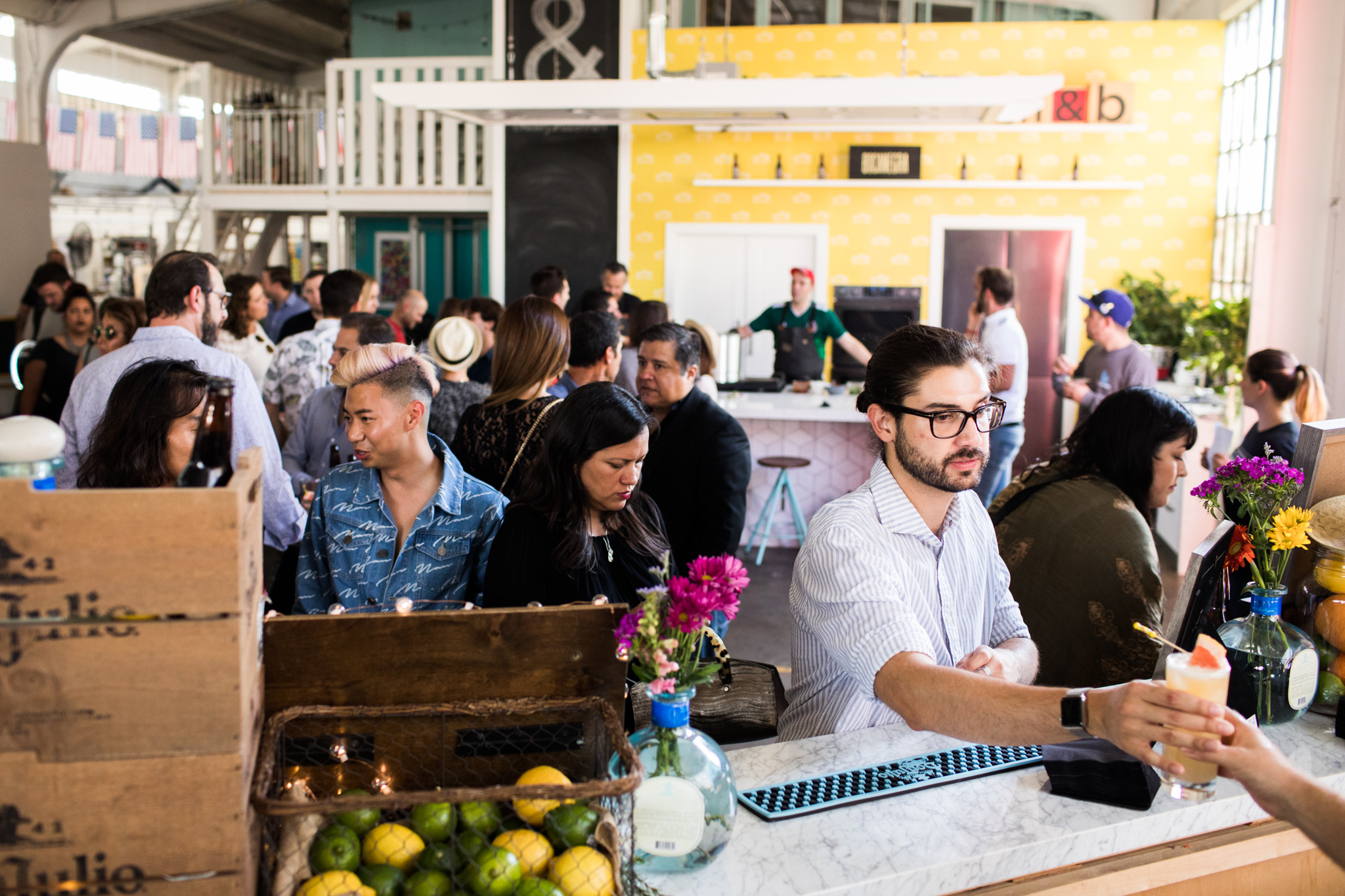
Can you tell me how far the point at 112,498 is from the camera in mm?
1062

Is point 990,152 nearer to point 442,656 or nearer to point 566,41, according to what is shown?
point 566,41

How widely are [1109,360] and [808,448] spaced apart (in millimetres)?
1806

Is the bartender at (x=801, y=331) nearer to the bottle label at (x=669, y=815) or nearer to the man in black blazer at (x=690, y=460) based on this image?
the man in black blazer at (x=690, y=460)

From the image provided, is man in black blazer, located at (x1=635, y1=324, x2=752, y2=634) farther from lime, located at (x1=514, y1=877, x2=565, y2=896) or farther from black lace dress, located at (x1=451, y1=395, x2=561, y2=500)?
lime, located at (x1=514, y1=877, x2=565, y2=896)

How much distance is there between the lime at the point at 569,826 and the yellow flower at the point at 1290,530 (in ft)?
4.59

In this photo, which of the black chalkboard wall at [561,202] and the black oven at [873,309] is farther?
the black chalkboard wall at [561,202]

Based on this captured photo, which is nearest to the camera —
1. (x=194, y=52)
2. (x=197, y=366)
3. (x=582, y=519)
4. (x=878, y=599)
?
(x=878, y=599)

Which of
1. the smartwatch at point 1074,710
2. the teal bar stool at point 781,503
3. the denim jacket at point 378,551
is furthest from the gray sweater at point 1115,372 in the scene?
the smartwatch at point 1074,710

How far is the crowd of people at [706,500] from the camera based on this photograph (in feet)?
5.85

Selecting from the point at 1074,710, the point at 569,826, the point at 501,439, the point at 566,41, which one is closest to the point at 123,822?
the point at 569,826

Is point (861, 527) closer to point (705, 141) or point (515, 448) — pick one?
point (515, 448)

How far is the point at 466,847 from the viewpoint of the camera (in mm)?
1212

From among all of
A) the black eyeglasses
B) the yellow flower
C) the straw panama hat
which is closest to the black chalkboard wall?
the straw panama hat

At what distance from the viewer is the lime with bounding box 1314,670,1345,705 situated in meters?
2.03
